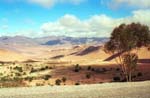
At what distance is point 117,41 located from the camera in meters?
39.6

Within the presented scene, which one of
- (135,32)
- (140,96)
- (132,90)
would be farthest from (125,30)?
(140,96)

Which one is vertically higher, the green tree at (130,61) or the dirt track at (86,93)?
the green tree at (130,61)

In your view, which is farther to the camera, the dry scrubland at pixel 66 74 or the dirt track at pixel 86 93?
the dry scrubland at pixel 66 74

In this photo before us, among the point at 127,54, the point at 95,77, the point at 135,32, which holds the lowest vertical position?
the point at 95,77

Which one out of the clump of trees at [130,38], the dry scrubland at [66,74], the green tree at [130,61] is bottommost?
the dry scrubland at [66,74]

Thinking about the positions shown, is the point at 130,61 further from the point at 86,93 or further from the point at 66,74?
the point at 86,93

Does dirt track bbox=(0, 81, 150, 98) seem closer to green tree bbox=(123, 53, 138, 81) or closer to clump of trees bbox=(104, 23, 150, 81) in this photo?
clump of trees bbox=(104, 23, 150, 81)

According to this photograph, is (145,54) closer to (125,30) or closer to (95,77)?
(95,77)

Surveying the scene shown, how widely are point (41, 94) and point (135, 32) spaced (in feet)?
64.5

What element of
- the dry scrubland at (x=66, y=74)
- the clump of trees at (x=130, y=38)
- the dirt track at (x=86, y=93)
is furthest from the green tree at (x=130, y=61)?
the dirt track at (x=86, y=93)

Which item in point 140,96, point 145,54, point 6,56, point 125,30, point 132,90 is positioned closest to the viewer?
point 140,96

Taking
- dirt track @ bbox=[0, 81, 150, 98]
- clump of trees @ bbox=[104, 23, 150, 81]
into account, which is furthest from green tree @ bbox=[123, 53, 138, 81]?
dirt track @ bbox=[0, 81, 150, 98]

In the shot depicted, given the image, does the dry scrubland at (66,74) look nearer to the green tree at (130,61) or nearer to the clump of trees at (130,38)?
the green tree at (130,61)

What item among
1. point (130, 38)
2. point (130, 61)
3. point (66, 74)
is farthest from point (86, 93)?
point (66, 74)
